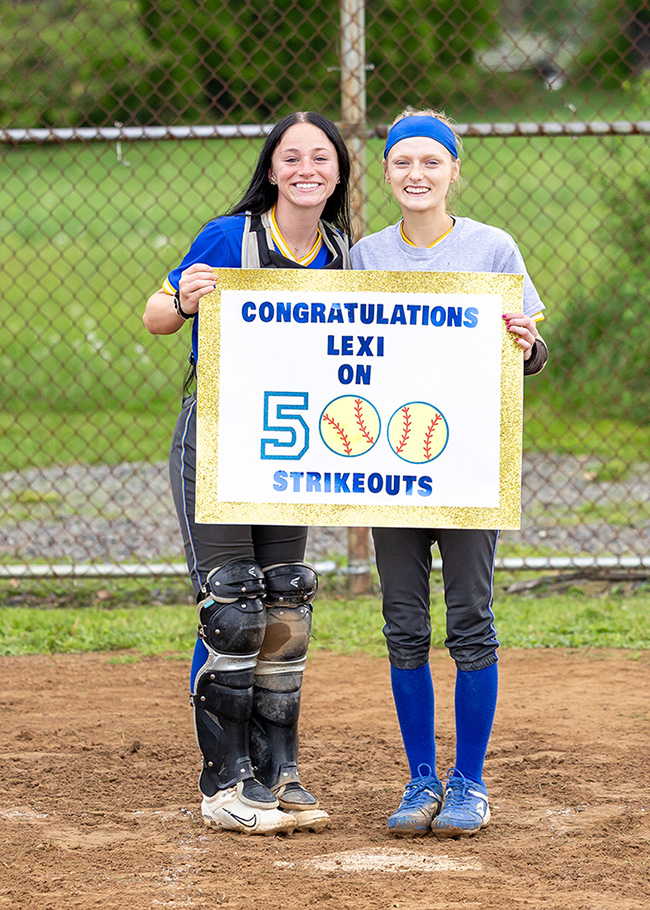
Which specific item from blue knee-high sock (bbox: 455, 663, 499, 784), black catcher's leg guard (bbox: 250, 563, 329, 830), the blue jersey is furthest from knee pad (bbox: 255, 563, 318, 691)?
the blue jersey

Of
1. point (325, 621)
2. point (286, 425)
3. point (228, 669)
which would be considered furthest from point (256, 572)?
point (325, 621)

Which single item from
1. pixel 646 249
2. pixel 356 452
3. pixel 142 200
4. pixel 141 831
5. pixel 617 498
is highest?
pixel 142 200

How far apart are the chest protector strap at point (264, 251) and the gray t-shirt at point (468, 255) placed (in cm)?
12

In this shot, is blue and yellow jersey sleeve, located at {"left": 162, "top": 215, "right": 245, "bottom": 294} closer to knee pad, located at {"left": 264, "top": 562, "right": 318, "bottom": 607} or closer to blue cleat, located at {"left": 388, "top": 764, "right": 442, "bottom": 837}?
knee pad, located at {"left": 264, "top": 562, "right": 318, "bottom": 607}

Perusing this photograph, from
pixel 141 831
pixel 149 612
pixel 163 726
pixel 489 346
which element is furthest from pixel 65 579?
pixel 489 346

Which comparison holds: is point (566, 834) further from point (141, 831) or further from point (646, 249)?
point (646, 249)

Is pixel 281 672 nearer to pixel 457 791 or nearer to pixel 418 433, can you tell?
pixel 457 791

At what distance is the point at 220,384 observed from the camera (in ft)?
10.5

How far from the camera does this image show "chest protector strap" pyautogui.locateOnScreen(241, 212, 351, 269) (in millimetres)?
3201

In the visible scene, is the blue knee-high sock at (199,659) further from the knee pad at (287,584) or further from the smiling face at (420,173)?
the smiling face at (420,173)

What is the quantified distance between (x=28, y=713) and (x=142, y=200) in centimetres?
1752

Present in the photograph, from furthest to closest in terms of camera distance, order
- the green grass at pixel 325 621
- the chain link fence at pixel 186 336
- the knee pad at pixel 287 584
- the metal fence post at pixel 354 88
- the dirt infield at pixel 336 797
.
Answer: the chain link fence at pixel 186 336 < the metal fence post at pixel 354 88 < the green grass at pixel 325 621 < the knee pad at pixel 287 584 < the dirt infield at pixel 336 797

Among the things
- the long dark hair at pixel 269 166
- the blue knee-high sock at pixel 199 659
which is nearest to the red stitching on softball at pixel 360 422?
the long dark hair at pixel 269 166

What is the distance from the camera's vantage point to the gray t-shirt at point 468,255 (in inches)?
124
